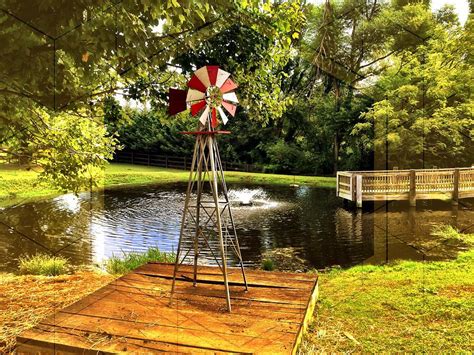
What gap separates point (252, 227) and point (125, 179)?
1.68 m

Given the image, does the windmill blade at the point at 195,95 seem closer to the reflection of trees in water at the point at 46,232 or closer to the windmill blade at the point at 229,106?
the windmill blade at the point at 229,106

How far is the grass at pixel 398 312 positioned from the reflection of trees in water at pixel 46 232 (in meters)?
2.06

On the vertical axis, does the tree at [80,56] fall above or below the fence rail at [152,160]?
above

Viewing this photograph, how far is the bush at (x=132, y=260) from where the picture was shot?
2930 millimetres

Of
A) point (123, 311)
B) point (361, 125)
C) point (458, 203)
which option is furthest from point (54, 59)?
point (458, 203)

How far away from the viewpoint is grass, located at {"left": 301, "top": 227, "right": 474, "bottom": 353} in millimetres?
1562

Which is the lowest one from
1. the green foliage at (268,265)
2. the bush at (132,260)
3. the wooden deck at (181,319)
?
the green foliage at (268,265)

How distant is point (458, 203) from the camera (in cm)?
333

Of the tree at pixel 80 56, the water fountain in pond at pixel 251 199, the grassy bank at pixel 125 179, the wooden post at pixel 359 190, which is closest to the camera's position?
the tree at pixel 80 56

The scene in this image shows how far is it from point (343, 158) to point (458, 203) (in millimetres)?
1084

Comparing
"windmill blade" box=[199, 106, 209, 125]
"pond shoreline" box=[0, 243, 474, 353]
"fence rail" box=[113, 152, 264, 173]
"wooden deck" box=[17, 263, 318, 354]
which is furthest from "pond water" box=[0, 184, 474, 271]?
"windmill blade" box=[199, 106, 209, 125]

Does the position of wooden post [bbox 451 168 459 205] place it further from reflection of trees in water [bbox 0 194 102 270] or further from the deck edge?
reflection of trees in water [bbox 0 194 102 270]

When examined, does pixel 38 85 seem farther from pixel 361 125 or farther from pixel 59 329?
pixel 361 125

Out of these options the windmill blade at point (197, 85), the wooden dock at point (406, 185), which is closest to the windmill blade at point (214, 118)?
the windmill blade at point (197, 85)
